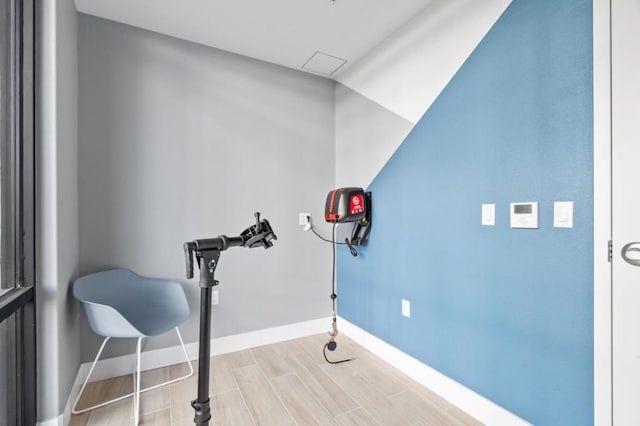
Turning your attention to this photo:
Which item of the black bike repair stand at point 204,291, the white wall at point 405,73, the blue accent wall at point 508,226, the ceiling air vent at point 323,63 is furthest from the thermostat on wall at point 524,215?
the ceiling air vent at point 323,63

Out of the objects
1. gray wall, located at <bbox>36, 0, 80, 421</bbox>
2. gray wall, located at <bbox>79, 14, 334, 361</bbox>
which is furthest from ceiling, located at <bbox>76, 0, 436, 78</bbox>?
gray wall, located at <bbox>36, 0, 80, 421</bbox>

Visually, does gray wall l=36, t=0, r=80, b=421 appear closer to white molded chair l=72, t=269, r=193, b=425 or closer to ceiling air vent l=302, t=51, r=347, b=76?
white molded chair l=72, t=269, r=193, b=425

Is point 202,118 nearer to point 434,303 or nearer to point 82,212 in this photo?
point 82,212

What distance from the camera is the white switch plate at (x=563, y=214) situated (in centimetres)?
134

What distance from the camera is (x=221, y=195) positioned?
2518mm

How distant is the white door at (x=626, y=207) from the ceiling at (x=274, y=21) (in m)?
1.17

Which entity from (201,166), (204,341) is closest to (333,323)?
(204,341)

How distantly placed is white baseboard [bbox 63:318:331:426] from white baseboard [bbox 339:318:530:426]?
0.56m

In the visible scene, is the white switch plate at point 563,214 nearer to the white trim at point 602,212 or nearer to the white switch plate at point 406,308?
the white trim at point 602,212

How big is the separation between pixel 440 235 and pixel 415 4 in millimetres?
1574

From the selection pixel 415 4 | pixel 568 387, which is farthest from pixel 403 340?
pixel 415 4

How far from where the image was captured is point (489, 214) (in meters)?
1.68

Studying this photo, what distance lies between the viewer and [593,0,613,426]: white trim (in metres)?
1.23

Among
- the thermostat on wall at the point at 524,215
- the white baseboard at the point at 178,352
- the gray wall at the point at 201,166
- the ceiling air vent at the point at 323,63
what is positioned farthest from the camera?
the ceiling air vent at the point at 323,63
